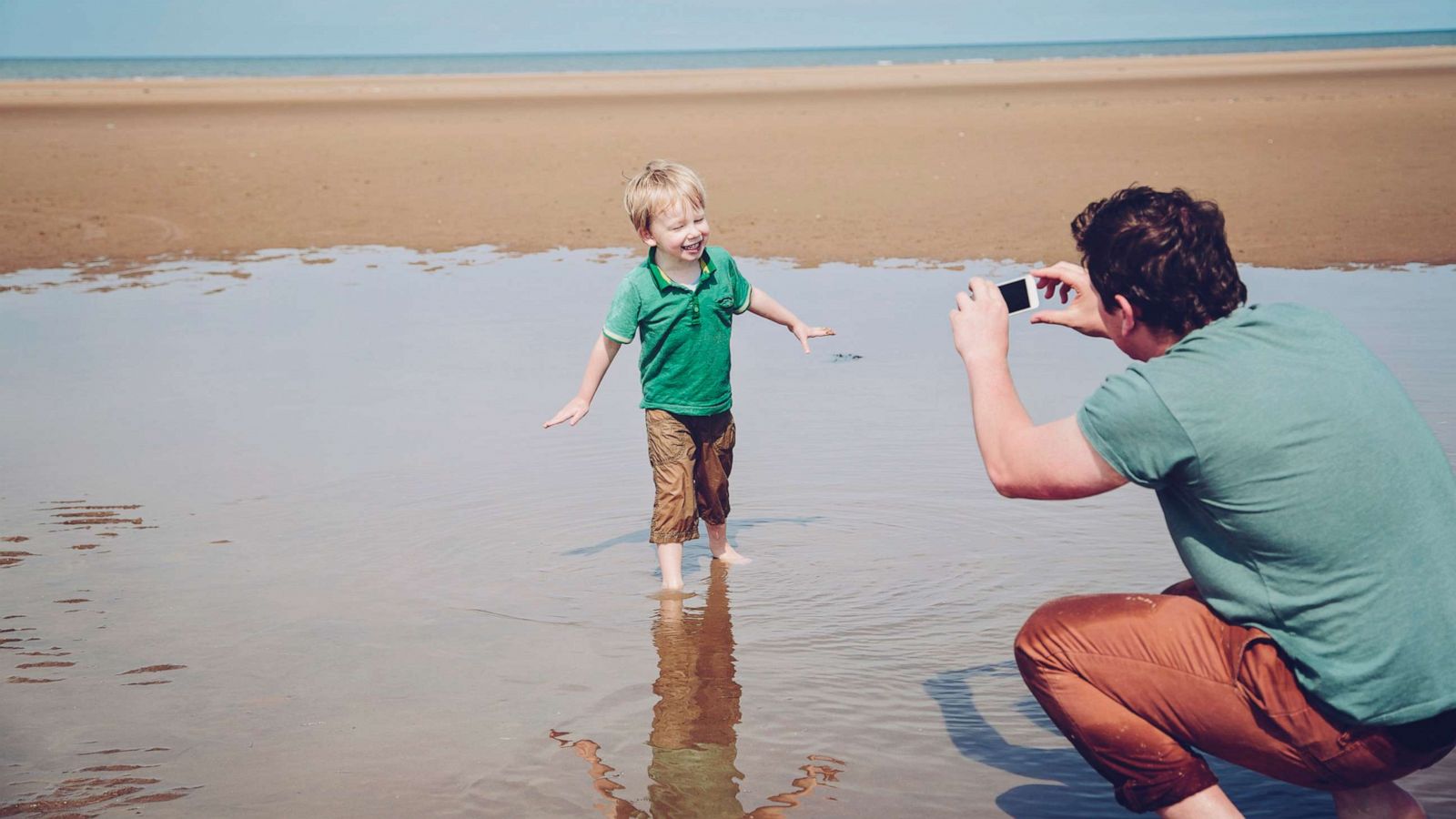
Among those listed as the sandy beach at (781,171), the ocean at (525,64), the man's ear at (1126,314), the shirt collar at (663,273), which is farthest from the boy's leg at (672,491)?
the ocean at (525,64)

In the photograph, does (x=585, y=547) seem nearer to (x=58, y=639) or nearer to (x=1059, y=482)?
(x=58, y=639)

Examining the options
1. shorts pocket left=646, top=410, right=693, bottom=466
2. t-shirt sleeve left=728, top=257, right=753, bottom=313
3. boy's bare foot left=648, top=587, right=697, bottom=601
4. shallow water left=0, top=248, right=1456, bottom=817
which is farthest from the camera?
t-shirt sleeve left=728, top=257, right=753, bottom=313

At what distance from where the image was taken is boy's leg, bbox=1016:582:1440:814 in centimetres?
237

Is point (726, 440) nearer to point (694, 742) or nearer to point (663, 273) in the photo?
point (663, 273)

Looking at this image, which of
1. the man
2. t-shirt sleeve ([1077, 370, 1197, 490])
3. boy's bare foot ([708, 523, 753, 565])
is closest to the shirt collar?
boy's bare foot ([708, 523, 753, 565])

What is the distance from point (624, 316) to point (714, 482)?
0.63 metres

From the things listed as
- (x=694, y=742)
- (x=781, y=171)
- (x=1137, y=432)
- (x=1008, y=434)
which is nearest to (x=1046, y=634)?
(x=1008, y=434)

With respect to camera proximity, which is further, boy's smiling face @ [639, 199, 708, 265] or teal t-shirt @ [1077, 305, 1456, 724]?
boy's smiling face @ [639, 199, 708, 265]

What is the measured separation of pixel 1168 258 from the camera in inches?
96.0

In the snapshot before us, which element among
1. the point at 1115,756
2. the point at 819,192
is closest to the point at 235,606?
the point at 1115,756

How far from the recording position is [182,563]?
183 inches

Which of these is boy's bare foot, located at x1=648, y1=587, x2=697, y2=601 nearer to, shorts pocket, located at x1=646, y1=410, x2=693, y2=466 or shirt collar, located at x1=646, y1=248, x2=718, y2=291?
shorts pocket, located at x1=646, y1=410, x2=693, y2=466

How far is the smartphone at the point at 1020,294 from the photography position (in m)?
2.89

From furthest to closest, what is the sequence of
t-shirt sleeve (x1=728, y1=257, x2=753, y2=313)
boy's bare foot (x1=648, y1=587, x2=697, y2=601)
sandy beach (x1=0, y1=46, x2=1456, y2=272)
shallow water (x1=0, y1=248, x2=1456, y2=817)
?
sandy beach (x1=0, y1=46, x2=1456, y2=272), t-shirt sleeve (x1=728, y1=257, x2=753, y2=313), boy's bare foot (x1=648, y1=587, x2=697, y2=601), shallow water (x1=0, y1=248, x2=1456, y2=817)
